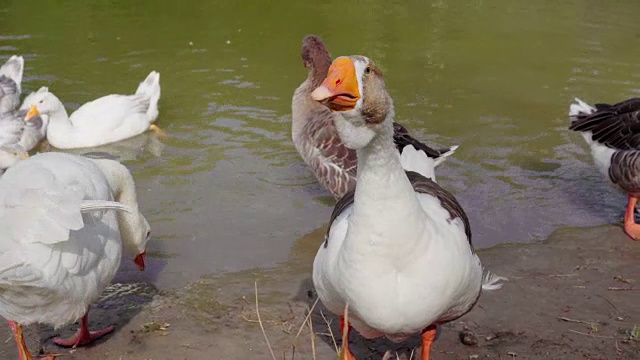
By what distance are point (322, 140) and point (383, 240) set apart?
3.98 m

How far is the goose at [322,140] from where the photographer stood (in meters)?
7.10

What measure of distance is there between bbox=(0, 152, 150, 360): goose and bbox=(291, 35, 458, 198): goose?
9.15 ft

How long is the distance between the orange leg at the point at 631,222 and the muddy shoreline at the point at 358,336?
0.27 metres

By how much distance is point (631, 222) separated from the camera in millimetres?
6992

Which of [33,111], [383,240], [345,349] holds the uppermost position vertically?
[383,240]

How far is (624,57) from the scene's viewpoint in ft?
44.9

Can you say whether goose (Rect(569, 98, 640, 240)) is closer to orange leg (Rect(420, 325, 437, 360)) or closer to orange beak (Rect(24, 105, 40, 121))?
orange leg (Rect(420, 325, 437, 360))

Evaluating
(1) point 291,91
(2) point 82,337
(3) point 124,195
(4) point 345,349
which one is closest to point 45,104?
(1) point 291,91

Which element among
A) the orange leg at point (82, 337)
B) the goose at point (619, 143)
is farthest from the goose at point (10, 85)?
the goose at point (619, 143)

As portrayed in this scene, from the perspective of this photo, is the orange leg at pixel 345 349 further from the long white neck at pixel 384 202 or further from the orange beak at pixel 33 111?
the orange beak at pixel 33 111

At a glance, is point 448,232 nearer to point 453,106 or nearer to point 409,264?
point 409,264

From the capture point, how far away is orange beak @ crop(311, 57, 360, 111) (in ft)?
10.5

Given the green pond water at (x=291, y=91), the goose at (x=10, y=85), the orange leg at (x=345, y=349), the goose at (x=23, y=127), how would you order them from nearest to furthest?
the orange leg at (x=345, y=349), the green pond water at (x=291, y=91), the goose at (x=23, y=127), the goose at (x=10, y=85)

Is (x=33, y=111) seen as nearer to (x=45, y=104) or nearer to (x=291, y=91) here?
(x=45, y=104)
